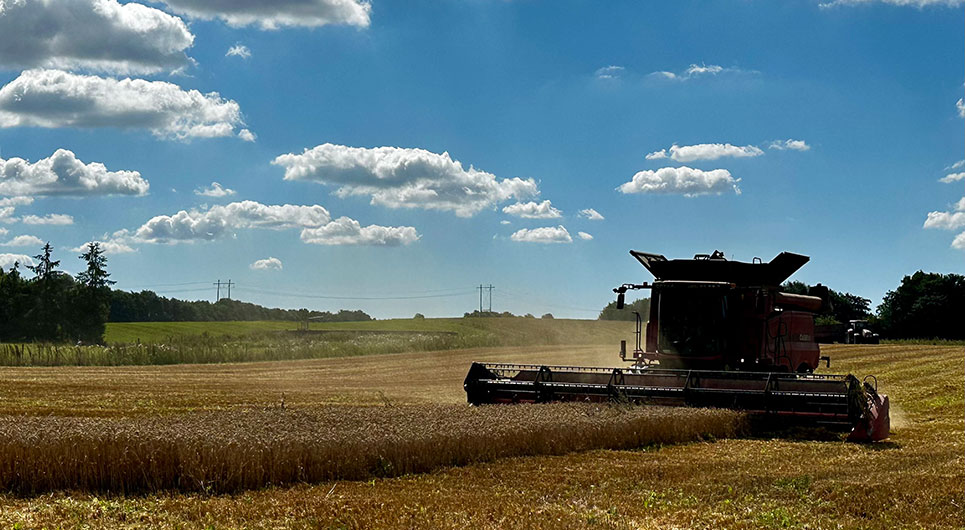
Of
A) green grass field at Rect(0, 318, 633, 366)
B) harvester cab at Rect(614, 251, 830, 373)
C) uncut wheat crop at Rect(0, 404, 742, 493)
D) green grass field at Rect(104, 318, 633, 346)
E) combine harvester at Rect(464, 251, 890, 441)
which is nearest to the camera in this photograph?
uncut wheat crop at Rect(0, 404, 742, 493)

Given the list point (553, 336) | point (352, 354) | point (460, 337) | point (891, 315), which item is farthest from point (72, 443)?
point (891, 315)

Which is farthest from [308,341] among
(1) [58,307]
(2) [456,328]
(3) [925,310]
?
(3) [925,310]

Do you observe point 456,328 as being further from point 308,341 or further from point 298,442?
point 298,442

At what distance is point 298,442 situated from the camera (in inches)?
423

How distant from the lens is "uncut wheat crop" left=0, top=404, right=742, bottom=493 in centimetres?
984

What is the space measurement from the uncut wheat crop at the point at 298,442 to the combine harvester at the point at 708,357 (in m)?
1.25

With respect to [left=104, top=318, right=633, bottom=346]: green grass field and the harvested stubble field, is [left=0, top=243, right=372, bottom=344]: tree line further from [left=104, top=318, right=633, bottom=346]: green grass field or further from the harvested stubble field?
the harvested stubble field

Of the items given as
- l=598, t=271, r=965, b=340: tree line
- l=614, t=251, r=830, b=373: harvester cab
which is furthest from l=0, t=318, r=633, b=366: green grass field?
l=614, t=251, r=830, b=373: harvester cab

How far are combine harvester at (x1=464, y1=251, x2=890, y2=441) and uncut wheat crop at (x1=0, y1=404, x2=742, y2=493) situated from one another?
1247 mm

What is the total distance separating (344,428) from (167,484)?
2.93m

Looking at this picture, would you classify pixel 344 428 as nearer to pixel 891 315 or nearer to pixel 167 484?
pixel 167 484

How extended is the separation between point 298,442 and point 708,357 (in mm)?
9579

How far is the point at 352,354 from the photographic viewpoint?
4225cm

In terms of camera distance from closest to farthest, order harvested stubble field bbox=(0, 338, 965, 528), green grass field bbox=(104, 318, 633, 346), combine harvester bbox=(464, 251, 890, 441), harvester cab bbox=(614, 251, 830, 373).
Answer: harvested stubble field bbox=(0, 338, 965, 528), combine harvester bbox=(464, 251, 890, 441), harvester cab bbox=(614, 251, 830, 373), green grass field bbox=(104, 318, 633, 346)
